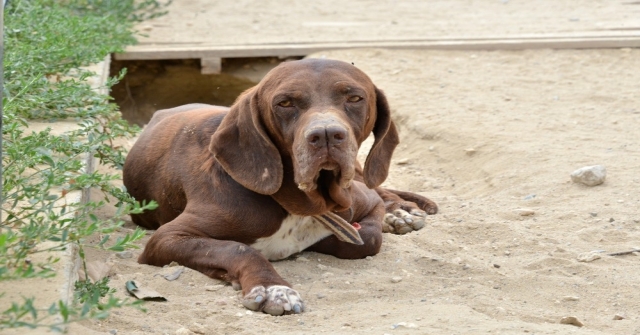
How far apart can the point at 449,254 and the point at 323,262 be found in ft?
2.14

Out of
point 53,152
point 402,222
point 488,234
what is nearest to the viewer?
point 53,152

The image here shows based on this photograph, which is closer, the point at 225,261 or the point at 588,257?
the point at 225,261

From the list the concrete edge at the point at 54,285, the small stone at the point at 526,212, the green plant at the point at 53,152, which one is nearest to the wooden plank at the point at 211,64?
the green plant at the point at 53,152

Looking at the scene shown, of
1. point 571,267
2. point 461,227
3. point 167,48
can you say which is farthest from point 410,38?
point 571,267

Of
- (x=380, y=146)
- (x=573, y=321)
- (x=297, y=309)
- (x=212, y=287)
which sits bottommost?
(x=212, y=287)

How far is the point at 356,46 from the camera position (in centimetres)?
1039

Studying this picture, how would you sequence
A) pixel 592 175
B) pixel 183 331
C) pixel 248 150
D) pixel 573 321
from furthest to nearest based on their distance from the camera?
pixel 592 175
pixel 248 150
pixel 573 321
pixel 183 331

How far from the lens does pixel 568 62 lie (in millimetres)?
9695

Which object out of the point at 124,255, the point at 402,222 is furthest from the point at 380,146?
the point at 124,255

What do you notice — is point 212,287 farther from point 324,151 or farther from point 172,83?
point 172,83

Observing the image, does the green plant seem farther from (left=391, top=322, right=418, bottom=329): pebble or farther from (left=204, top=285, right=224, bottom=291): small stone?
(left=391, top=322, right=418, bottom=329): pebble

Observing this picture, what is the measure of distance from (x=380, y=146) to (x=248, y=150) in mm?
706

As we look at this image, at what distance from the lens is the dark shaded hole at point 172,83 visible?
1025 centimetres

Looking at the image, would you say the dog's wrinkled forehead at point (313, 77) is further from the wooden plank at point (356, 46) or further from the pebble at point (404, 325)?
the wooden plank at point (356, 46)
